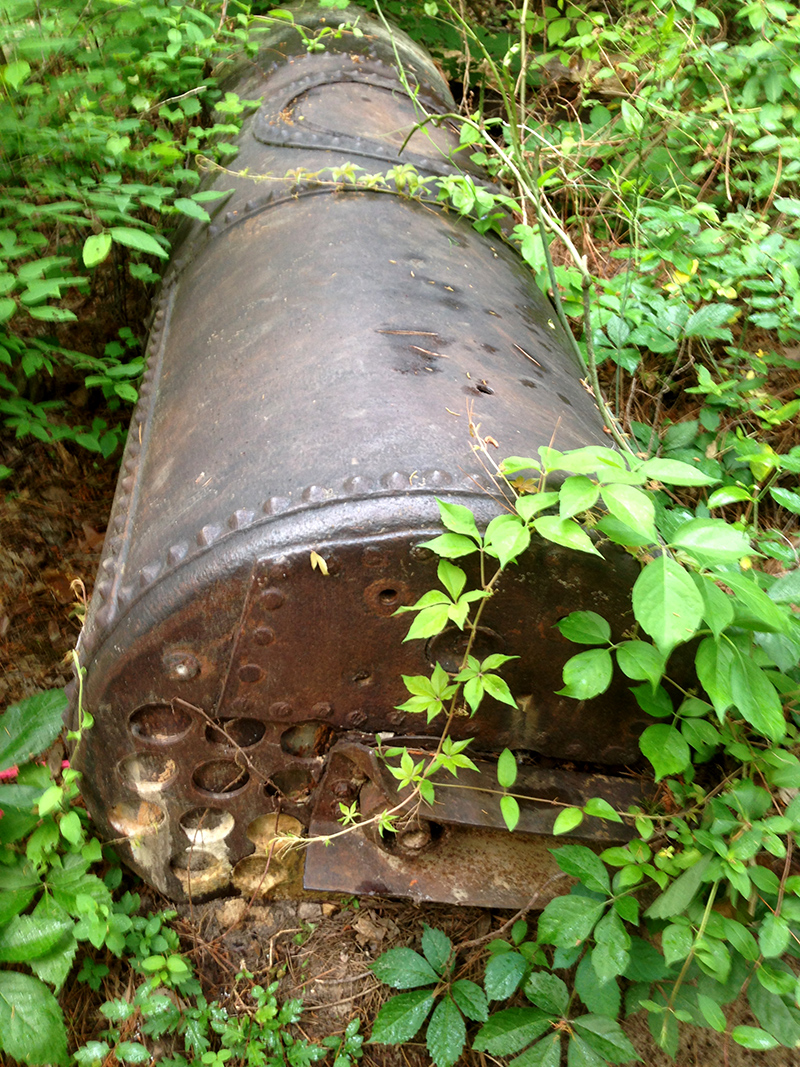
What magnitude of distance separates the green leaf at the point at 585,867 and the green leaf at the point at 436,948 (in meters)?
0.43

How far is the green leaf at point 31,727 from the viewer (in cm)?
150

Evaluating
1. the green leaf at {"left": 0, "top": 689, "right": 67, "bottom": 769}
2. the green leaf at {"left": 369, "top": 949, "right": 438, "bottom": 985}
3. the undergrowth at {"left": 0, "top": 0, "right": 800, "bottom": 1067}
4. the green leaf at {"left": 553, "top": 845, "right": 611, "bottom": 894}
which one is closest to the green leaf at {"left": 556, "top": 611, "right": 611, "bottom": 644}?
the undergrowth at {"left": 0, "top": 0, "right": 800, "bottom": 1067}

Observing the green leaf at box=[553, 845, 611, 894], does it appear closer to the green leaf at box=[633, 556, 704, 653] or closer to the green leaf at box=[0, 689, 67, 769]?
the green leaf at box=[633, 556, 704, 653]

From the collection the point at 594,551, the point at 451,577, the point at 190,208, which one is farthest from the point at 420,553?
the point at 190,208

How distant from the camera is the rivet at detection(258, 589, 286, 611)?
3.86 feet

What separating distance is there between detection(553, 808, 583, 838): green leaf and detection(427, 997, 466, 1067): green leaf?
53 cm

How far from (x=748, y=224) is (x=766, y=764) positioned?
1.82m

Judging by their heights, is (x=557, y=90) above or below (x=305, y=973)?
above

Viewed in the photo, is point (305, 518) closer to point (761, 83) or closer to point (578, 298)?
point (578, 298)

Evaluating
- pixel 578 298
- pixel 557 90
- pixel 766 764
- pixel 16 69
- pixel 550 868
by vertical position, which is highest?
pixel 16 69

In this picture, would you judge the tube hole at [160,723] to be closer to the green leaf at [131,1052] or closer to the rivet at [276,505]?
the rivet at [276,505]

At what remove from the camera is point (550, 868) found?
148 cm

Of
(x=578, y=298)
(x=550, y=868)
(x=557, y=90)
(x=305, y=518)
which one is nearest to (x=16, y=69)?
(x=305, y=518)

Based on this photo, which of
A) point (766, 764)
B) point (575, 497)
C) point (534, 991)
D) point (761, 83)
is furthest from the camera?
point (761, 83)
